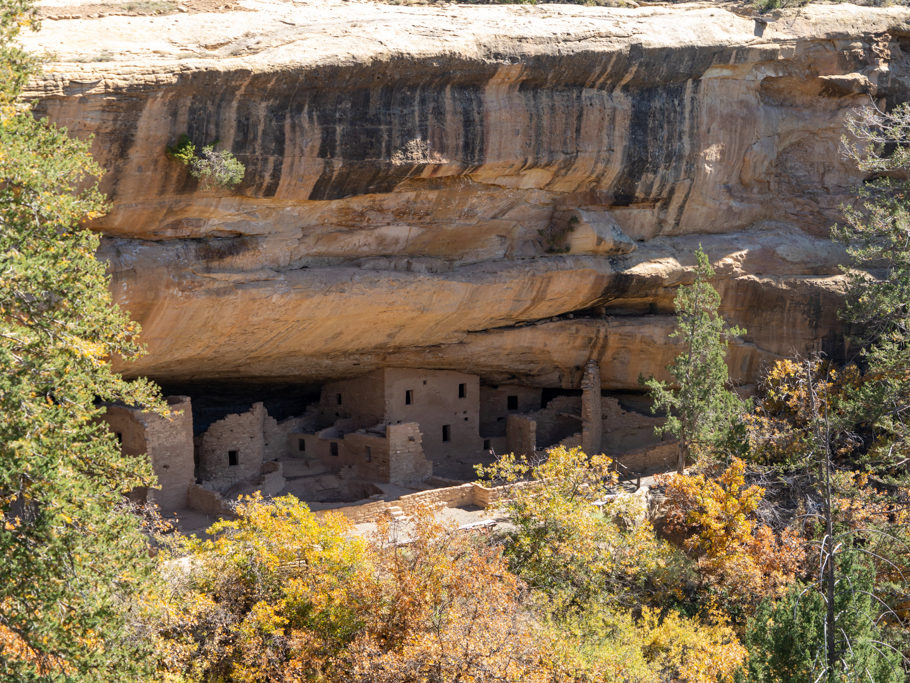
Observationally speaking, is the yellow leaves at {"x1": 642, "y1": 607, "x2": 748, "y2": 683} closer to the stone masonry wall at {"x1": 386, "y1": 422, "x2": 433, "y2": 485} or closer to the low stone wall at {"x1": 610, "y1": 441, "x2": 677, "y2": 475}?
the stone masonry wall at {"x1": 386, "y1": 422, "x2": 433, "y2": 485}

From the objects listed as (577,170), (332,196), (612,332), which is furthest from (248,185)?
(612,332)

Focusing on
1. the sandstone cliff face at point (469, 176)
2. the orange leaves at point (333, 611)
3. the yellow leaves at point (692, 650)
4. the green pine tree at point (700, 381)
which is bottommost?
the yellow leaves at point (692, 650)

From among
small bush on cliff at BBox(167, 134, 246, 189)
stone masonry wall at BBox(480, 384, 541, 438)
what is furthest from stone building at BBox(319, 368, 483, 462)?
small bush on cliff at BBox(167, 134, 246, 189)

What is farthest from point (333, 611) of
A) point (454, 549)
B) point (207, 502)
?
point (207, 502)

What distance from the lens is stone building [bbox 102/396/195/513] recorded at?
71.9ft

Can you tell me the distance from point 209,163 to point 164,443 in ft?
19.5

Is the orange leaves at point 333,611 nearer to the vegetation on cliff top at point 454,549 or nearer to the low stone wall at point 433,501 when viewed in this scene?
the vegetation on cliff top at point 454,549

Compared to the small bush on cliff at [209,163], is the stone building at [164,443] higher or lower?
lower

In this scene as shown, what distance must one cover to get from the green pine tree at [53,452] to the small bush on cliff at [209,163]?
17.5ft

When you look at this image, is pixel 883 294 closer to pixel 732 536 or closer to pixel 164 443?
pixel 732 536

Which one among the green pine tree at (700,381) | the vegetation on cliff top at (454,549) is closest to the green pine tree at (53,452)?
the vegetation on cliff top at (454,549)

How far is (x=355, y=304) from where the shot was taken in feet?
77.0

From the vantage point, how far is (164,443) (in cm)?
2227

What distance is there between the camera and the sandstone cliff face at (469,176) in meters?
19.9
